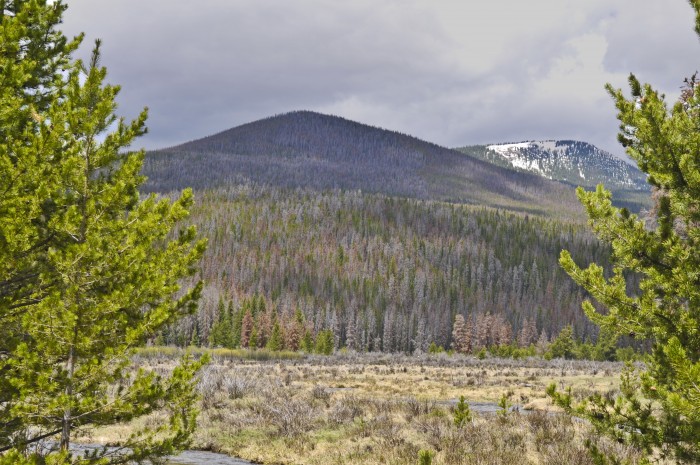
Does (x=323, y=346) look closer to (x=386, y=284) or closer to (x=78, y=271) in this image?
(x=386, y=284)

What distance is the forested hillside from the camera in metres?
119

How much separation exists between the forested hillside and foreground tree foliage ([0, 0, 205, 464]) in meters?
89.5

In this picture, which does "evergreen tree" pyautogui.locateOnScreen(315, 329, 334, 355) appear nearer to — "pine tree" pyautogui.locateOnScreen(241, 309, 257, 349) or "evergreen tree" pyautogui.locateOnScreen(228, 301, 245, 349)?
"pine tree" pyautogui.locateOnScreen(241, 309, 257, 349)

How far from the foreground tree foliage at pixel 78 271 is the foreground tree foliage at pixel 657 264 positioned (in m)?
5.56

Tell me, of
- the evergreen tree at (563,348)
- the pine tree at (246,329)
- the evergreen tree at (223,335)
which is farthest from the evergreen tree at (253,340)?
the evergreen tree at (563,348)

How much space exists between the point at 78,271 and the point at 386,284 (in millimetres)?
153076

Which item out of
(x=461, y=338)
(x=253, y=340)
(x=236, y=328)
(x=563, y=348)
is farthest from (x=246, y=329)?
(x=563, y=348)

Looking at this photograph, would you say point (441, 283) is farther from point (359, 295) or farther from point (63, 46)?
point (63, 46)

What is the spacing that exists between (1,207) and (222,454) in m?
11.6

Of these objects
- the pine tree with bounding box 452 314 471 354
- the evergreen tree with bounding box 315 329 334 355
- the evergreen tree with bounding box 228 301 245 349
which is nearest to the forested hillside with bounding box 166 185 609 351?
the evergreen tree with bounding box 228 301 245 349

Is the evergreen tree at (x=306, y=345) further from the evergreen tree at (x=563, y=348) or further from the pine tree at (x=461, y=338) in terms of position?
the evergreen tree at (x=563, y=348)

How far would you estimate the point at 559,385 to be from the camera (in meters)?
34.1

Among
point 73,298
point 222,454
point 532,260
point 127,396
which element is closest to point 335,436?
point 222,454

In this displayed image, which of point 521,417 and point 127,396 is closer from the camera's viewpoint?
point 127,396
